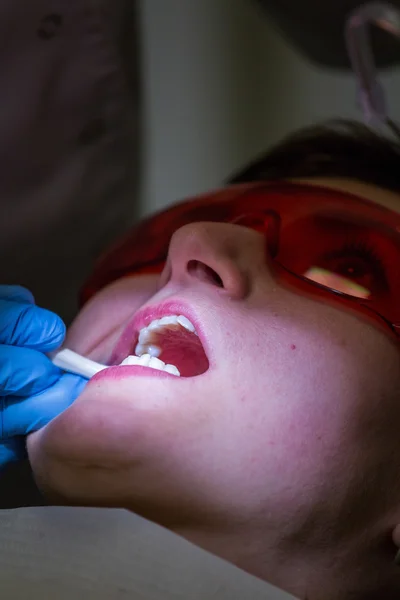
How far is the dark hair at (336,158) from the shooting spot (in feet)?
2.96

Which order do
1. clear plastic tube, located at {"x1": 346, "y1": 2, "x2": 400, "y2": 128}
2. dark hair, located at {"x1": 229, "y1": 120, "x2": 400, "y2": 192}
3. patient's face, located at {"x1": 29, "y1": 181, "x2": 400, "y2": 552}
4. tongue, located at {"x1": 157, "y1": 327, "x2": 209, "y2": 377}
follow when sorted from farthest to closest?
clear plastic tube, located at {"x1": 346, "y1": 2, "x2": 400, "y2": 128}, dark hair, located at {"x1": 229, "y1": 120, "x2": 400, "y2": 192}, tongue, located at {"x1": 157, "y1": 327, "x2": 209, "y2": 377}, patient's face, located at {"x1": 29, "y1": 181, "x2": 400, "y2": 552}

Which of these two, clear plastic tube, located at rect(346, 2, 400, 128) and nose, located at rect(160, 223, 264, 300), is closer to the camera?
nose, located at rect(160, 223, 264, 300)

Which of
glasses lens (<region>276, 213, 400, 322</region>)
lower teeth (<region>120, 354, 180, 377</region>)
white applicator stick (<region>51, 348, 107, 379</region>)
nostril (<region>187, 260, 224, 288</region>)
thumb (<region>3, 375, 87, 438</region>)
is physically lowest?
thumb (<region>3, 375, 87, 438</region>)

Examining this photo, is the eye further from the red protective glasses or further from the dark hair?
the dark hair

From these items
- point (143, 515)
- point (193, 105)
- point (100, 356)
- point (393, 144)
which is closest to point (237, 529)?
point (143, 515)

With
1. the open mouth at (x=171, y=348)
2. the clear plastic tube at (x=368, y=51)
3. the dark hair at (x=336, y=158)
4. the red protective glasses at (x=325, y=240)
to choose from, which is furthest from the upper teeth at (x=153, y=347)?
the clear plastic tube at (x=368, y=51)

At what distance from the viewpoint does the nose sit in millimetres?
643

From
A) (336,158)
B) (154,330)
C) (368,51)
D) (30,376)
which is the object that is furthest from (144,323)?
(368,51)

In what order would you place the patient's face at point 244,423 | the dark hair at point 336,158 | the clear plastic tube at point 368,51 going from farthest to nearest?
the clear plastic tube at point 368,51, the dark hair at point 336,158, the patient's face at point 244,423

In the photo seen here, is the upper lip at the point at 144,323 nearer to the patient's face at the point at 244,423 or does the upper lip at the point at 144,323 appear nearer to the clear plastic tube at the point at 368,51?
the patient's face at the point at 244,423

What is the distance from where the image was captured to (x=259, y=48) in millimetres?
1520

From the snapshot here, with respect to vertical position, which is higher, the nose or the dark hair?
the dark hair

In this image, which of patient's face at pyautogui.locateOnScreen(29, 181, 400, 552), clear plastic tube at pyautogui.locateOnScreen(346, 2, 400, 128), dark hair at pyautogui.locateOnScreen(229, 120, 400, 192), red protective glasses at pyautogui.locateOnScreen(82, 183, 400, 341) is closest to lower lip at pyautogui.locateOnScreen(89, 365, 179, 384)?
patient's face at pyautogui.locateOnScreen(29, 181, 400, 552)

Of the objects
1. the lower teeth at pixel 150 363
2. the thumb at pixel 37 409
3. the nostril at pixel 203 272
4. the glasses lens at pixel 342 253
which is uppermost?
Answer: the glasses lens at pixel 342 253
